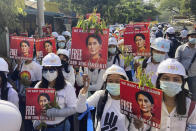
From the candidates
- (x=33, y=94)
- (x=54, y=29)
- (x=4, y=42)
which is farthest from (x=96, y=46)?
(x=54, y=29)

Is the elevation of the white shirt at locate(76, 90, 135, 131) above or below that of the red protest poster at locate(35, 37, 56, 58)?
below

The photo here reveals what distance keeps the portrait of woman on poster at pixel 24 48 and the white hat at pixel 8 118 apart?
349 cm

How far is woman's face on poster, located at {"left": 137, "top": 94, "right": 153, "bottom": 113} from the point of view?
7.99 ft

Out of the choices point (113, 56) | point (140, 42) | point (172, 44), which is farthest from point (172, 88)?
point (172, 44)

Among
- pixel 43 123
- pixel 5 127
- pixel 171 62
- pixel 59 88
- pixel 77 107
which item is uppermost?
pixel 171 62

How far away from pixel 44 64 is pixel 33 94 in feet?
1.86

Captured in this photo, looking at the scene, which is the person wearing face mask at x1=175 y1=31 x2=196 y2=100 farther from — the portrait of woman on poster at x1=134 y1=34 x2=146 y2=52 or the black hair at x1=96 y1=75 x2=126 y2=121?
the black hair at x1=96 y1=75 x2=126 y2=121

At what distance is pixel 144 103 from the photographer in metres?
2.47

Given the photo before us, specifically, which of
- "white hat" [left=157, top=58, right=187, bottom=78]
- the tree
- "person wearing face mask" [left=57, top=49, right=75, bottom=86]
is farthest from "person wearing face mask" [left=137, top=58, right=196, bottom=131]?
the tree

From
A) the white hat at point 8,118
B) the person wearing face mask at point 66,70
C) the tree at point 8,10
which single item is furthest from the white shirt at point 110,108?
the tree at point 8,10

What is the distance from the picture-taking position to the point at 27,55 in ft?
15.8

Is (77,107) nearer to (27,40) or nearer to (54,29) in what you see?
(27,40)

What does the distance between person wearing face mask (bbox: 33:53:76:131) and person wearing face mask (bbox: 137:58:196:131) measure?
1.04m

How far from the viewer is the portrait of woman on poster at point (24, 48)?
4.83m
